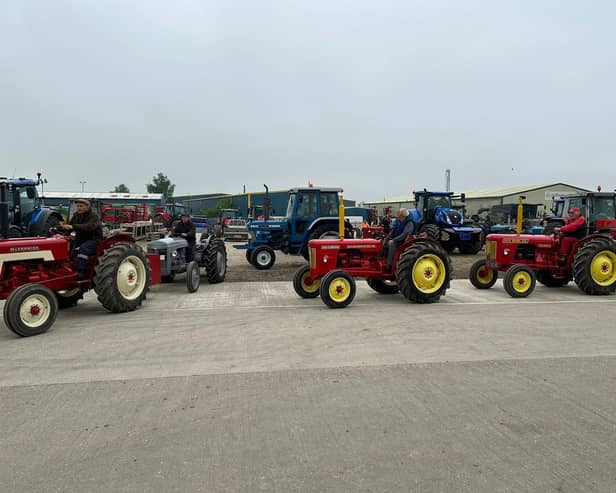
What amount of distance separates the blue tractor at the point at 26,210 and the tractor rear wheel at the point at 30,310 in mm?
9580

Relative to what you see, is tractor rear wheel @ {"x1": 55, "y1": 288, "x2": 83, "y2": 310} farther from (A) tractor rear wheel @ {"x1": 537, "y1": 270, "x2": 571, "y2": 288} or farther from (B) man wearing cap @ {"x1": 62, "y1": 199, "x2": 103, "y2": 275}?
(A) tractor rear wheel @ {"x1": 537, "y1": 270, "x2": 571, "y2": 288}

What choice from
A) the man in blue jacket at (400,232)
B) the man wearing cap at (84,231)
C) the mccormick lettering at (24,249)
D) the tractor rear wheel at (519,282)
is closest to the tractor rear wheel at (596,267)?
the tractor rear wheel at (519,282)

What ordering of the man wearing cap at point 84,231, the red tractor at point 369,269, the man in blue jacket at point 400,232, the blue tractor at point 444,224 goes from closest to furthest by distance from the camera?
1. the man wearing cap at point 84,231
2. the red tractor at point 369,269
3. the man in blue jacket at point 400,232
4. the blue tractor at point 444,224

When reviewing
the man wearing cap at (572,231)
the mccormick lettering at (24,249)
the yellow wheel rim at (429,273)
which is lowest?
the yellow wheel rim at (429,273)

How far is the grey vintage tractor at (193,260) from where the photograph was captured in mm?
9789

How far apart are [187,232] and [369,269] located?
4279mm

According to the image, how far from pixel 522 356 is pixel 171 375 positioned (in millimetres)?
3712

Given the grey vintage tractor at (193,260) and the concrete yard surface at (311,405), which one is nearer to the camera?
the concrete yard surface at (311,405)

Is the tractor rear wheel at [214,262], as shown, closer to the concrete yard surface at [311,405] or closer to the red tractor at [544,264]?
the concrete yard surface at [311,405]

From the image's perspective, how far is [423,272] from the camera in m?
8.64

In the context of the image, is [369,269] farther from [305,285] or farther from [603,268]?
[603,268]

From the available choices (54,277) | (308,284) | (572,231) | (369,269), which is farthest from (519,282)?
(54,277)

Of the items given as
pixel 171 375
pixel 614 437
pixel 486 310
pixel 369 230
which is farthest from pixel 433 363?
pixel 369 230

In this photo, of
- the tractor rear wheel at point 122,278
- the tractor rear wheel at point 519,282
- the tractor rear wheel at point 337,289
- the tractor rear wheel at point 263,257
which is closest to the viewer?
the tractor rear wheel at point 122,278
